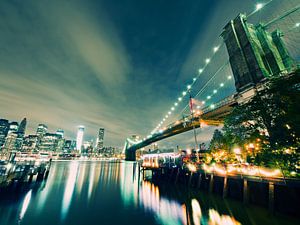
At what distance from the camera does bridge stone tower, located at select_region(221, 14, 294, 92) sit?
24.0m

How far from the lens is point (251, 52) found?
2477 cm

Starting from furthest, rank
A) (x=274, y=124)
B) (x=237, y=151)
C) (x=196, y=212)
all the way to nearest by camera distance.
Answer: (x=237, y=151) < (x=274, y=124) < (x=196, y=212)

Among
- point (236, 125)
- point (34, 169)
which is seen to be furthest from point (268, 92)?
point (34, 169)

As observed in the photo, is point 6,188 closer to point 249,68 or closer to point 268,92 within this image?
point 268,92

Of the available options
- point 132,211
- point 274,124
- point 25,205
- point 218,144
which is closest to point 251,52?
point 218,144

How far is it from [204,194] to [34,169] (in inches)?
1069

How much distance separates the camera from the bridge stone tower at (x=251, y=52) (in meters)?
24.0

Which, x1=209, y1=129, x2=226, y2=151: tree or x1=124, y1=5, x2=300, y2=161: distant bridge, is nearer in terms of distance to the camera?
x1=209, y1=129, x2=226, y2=151: tree

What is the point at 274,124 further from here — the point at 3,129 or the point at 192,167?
the point at 3,129

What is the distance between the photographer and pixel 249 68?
2456cm

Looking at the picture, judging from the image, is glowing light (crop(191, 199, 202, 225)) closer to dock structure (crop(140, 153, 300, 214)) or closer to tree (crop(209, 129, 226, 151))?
dock structure (crop(140, 153, 300, 214))

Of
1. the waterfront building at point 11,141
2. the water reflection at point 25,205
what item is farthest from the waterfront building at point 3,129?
the water reflection at point 25,205

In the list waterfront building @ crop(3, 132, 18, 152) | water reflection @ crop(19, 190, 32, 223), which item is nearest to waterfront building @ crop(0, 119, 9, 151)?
waterfront building @ crop(3, 132, 18, 152)

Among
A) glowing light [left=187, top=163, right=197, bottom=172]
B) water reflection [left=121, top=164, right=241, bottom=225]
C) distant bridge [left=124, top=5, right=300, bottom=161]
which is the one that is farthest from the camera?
distant bridge [left=124, top=5, right=300, bottom=161]
